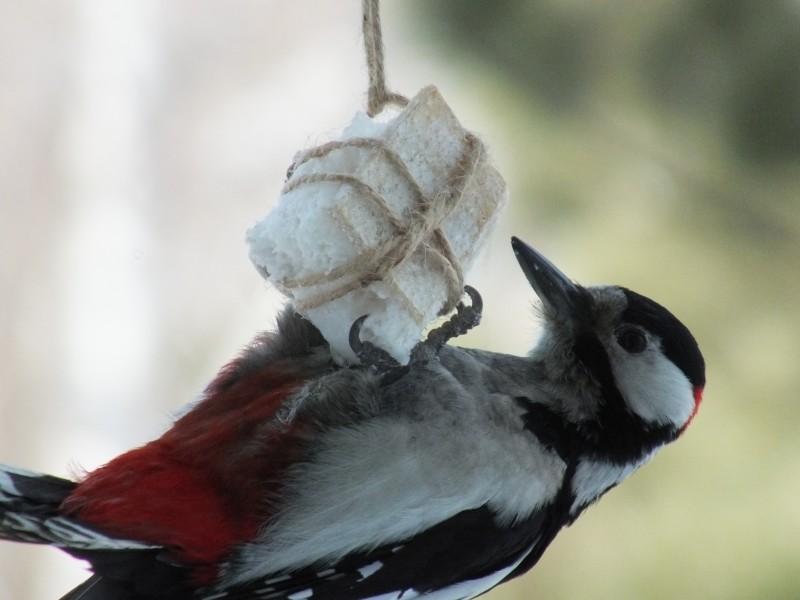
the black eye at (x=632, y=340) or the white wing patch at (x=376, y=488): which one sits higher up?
the black eye at (x=632, y=340)

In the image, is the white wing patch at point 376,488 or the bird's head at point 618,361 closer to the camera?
the white wing patch at point 376,488

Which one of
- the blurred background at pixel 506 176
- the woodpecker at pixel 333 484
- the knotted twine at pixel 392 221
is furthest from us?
the blurred background at pixel 506 176

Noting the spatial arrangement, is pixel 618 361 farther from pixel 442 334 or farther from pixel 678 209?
pixel 678 209

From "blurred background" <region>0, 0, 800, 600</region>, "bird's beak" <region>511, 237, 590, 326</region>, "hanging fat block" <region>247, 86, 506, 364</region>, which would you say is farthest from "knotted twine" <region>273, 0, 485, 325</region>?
"blurred background" <region>0, 0, 800, 600</region>

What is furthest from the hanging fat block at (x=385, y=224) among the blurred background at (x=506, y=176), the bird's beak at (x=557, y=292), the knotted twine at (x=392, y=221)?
the blurred background at (x=506, y=176)

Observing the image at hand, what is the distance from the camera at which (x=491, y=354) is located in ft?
5.08

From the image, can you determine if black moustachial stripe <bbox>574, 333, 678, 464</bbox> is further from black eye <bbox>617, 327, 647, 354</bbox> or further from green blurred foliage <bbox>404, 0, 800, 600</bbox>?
green blurred foliage <bbox>404, 0, 800, 600</bbox>

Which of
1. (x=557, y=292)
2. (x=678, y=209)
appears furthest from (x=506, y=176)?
(x=557, y=292)

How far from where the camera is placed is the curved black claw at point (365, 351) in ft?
4.11

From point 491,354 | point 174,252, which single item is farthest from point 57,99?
point 491,354

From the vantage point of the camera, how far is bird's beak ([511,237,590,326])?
1560 mm

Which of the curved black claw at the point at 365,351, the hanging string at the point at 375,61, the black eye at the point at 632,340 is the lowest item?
the black eye at the point at 632,340

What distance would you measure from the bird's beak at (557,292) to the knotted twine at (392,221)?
325 mm

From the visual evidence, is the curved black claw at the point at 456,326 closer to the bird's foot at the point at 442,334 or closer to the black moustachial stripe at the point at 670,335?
the bird's foot at the point at 442,334
